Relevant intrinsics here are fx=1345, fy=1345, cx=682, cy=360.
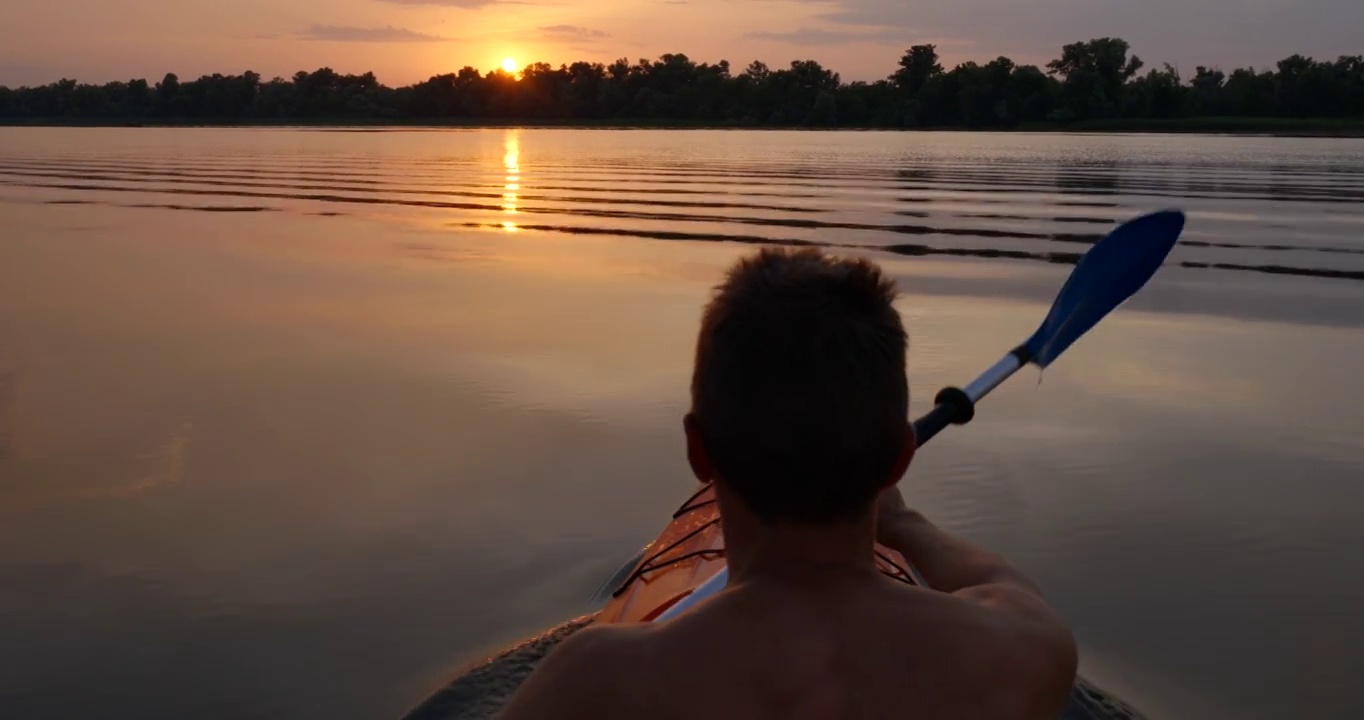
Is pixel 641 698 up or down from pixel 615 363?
up

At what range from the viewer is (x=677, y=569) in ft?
11.0

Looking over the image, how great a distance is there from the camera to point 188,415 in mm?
6527

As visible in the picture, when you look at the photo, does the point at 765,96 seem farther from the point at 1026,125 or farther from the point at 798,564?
the point at 798,564

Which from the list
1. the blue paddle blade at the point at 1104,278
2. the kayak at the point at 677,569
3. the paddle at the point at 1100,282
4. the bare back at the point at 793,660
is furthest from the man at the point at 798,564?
the blue paddle blade at the point at 1104,278

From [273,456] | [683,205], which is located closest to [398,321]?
[273,456]

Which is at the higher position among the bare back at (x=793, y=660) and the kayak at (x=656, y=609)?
the bare back at (x=793, y=660)

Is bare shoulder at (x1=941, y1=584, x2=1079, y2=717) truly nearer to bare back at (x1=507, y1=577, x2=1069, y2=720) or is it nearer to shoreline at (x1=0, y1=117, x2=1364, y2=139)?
bare back at (x1=507, y1=577, x2=1069, y2=720)

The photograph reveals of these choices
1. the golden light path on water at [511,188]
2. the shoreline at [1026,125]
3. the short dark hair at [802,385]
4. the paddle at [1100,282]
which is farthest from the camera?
the shoreline at [1026,125]

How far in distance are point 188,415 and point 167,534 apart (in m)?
1.67

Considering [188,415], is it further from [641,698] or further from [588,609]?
[641,698]

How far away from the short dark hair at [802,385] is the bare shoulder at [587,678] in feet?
0.85

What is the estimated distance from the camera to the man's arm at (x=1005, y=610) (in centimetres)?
189

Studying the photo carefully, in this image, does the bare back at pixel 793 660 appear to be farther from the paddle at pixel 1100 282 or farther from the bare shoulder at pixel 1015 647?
the paddle at pixel 1100 282

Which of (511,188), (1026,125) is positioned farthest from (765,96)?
(511,188)
